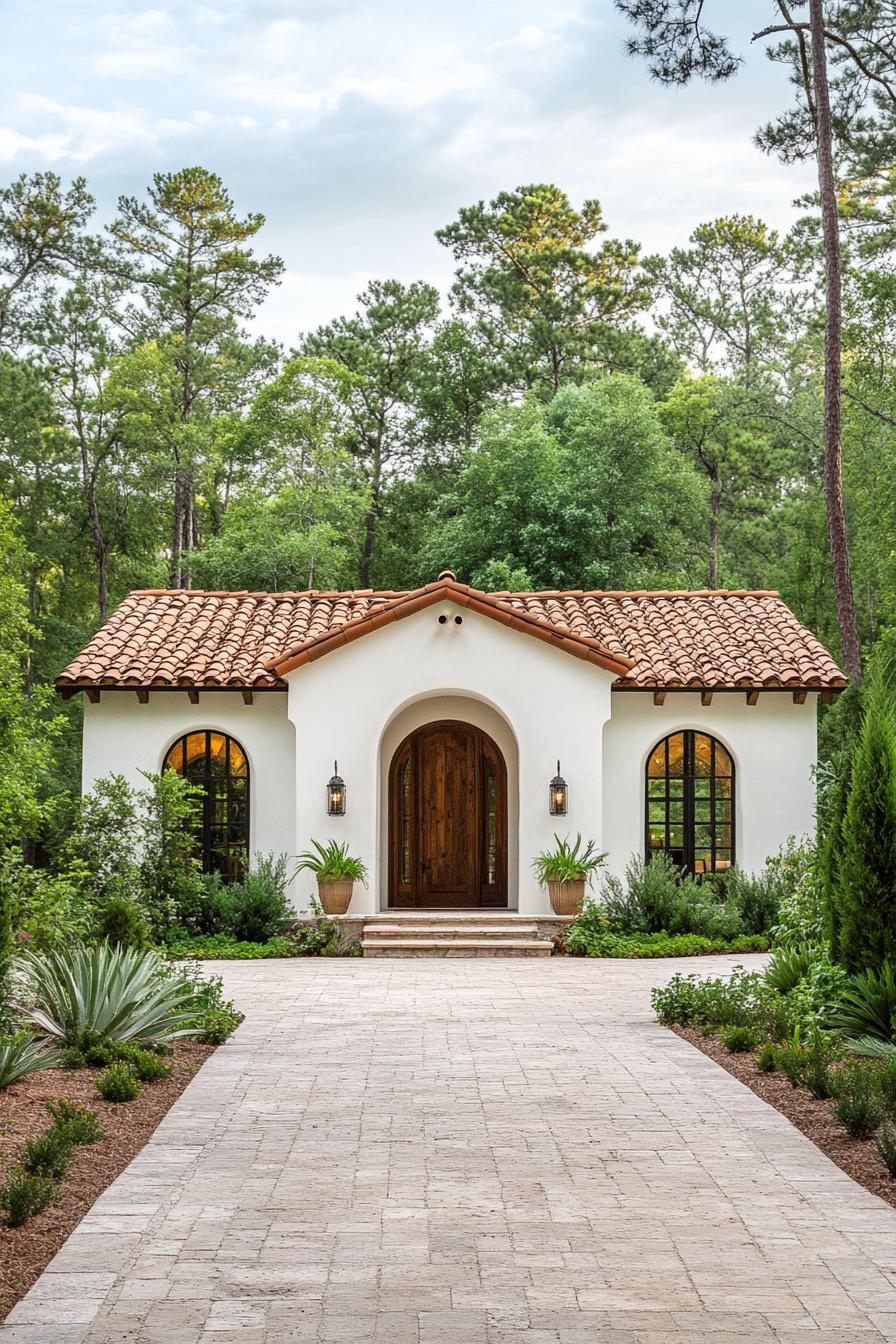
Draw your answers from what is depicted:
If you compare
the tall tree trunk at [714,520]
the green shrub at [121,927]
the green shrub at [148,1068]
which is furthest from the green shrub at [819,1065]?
the tall tree trunk at [714,520]

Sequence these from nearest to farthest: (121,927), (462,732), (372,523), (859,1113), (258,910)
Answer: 1. (859,1113)
2. (121,927)
3. (258,910)
4. (462,732)
5. (372,523)

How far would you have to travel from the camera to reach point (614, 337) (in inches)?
1479

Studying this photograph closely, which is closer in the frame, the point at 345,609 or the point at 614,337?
the point at 345,609

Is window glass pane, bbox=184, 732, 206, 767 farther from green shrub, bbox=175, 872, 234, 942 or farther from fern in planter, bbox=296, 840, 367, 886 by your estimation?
fern in planter, bbox=296, 840, 367, 886

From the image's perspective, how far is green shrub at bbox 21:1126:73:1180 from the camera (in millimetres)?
6430

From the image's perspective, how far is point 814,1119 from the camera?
7.97 metres

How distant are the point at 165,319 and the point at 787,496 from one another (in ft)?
58.0

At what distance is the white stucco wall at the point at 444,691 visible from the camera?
1741cm

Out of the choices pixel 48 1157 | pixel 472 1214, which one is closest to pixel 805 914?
pixel 472 1214

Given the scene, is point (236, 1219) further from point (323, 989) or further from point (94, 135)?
point (94, 135)

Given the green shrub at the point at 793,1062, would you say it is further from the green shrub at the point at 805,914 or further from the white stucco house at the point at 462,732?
the white stucco house at the point at 462,732

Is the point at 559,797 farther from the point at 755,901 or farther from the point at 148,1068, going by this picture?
the point at 148,1068

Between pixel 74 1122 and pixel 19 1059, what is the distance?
1196 millimetres

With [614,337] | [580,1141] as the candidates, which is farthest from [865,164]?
[580,1141]
